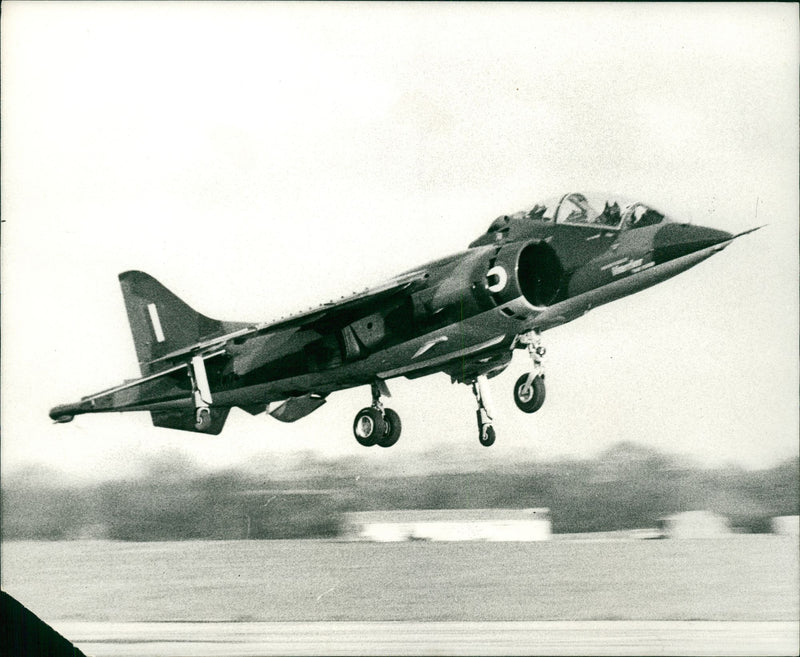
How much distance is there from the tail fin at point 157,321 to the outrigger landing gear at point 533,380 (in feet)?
10.1

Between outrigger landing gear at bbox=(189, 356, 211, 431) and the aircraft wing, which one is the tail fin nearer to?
the aircraft wing

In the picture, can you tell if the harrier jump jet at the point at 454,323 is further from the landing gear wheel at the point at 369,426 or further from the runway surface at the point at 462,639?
the runway surface at the point at 462,639

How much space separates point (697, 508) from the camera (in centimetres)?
1002

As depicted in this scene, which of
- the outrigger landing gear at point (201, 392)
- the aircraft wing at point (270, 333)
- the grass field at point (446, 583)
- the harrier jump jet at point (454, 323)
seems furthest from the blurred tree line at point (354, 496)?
the aircraft wing at point (270, 333)

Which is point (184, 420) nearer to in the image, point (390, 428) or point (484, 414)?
point (390, 428)

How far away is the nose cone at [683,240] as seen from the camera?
9250 mm

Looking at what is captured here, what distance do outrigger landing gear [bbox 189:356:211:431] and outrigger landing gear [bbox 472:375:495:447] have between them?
2.57m

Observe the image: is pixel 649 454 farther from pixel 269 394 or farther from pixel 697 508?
pixel 269 394

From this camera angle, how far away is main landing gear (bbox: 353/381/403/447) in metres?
9.88

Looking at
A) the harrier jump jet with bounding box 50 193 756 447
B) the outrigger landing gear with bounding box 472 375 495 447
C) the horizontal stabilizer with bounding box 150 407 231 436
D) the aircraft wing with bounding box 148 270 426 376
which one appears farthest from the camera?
the horizontal stabilizer with bounding box 150 407 231 436

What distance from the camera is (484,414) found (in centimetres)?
980

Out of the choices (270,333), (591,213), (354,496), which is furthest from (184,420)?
(591,213)

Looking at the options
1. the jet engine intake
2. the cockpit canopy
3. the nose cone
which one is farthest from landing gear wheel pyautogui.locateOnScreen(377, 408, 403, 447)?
the nose cone

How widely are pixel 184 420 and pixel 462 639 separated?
11.3ft
